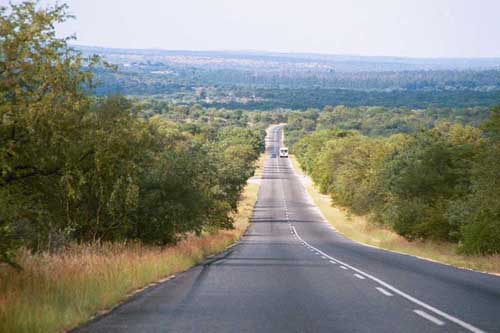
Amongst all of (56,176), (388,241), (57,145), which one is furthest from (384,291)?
(388,241)

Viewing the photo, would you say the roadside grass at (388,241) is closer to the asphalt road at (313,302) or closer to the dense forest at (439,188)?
the dense forest at (439,188)

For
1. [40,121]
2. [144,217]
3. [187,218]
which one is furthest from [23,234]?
[187,218]

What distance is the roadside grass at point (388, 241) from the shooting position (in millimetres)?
27742

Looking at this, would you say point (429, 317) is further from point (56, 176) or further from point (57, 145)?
point (56, 176)

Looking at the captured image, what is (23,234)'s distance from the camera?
17.9m

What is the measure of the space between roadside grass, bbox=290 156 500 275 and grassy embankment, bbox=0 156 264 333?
10.5 metres

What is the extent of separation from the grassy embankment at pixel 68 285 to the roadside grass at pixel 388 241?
412 inches

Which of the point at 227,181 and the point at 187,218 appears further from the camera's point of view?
the point at 227,181

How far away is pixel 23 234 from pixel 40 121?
13.2 feet

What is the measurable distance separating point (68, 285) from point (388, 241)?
144 feet

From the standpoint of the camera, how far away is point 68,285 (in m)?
14.1

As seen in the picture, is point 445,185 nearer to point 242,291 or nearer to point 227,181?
point 227,181

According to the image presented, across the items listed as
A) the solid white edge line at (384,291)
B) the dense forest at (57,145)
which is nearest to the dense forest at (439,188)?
the dense forest at (57,145)

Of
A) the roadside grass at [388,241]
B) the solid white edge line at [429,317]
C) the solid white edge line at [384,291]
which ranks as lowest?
the roadside grass at [388,241]
